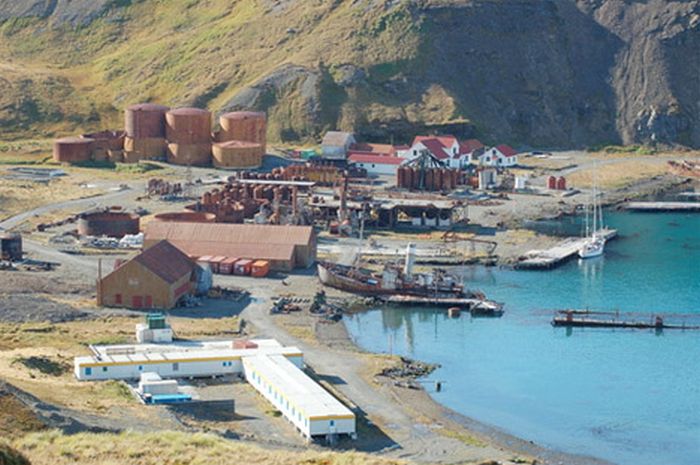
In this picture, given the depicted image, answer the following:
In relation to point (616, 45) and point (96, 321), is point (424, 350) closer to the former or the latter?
point (96, 321)

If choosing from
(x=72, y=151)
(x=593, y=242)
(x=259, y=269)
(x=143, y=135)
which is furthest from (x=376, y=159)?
(x=259, y=269)

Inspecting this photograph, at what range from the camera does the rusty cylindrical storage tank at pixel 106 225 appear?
84.2m

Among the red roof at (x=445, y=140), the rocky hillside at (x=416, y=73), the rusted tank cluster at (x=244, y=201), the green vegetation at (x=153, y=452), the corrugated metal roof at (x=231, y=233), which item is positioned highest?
the rocky hillside at (x=416, y=73)

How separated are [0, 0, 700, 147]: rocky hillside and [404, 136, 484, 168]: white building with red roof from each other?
21.3 feet

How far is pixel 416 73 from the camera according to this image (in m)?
128

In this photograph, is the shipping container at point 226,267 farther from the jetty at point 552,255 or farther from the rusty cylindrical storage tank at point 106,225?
the jetty at point 552,255

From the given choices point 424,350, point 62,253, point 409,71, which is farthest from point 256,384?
point 409,71

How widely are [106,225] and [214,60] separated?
52.7 m

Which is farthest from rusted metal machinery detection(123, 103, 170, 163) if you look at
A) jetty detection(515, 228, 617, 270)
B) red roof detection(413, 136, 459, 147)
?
jetty detection(515, 228, 617, 270)

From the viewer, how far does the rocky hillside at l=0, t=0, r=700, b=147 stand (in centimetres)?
12581

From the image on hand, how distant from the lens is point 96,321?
63.2m

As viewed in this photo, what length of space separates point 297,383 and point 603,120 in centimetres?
8610

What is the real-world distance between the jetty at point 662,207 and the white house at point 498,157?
15302 millimetres

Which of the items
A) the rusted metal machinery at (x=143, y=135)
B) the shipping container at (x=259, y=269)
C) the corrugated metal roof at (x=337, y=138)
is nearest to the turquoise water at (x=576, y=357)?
the shipping container at (x=259, y=269)
